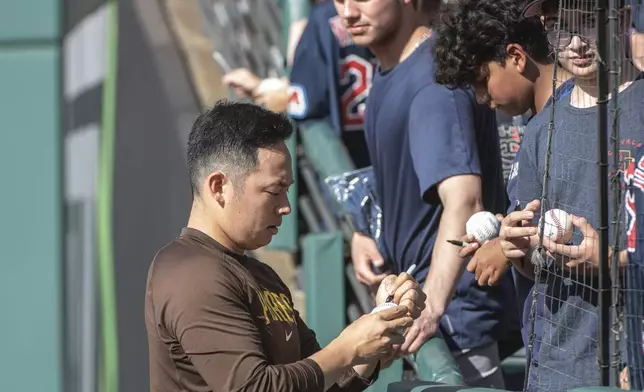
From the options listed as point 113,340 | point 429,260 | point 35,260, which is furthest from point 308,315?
point 113,340

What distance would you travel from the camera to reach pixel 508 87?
131 inches

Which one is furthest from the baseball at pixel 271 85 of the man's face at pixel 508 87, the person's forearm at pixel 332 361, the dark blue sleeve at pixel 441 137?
the person's forearm at pixel 332 361

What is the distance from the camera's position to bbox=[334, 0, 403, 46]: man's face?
396cm

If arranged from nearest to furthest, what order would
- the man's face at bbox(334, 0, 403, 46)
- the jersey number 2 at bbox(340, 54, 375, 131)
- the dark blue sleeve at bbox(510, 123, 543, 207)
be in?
1. the dark blue sleeve at bbox(510, 123, 543, 207)
2. the man's face at bbox(334, 0, 403, 46)
3. the jersey number 2 at bbox(340, 54, 375, 131)

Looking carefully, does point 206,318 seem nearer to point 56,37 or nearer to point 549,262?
point 549,262

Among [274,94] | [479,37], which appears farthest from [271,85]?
[479,37]

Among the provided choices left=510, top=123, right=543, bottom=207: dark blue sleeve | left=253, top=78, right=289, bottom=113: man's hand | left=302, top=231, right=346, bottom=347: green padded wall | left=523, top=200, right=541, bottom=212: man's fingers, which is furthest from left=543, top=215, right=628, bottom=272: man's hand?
left=253, top=78, right=289, bottom=113: man's hand

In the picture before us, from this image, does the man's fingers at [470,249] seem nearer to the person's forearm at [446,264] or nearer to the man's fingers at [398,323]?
the person's forearm at [446,264]

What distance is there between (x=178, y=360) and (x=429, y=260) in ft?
4.69

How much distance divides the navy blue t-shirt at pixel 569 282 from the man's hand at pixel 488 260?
0.47 feet

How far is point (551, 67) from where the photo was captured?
10.7 ft

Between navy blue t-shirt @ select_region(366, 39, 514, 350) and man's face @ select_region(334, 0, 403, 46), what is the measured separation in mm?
122

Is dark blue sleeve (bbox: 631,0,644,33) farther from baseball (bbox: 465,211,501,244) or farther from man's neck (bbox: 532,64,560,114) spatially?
baseball (bbox: 465,211,501,244)

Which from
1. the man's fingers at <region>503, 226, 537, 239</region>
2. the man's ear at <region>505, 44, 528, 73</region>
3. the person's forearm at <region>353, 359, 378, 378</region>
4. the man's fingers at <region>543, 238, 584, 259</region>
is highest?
the man's ear at <region>505, 44, 528, 73</region>
